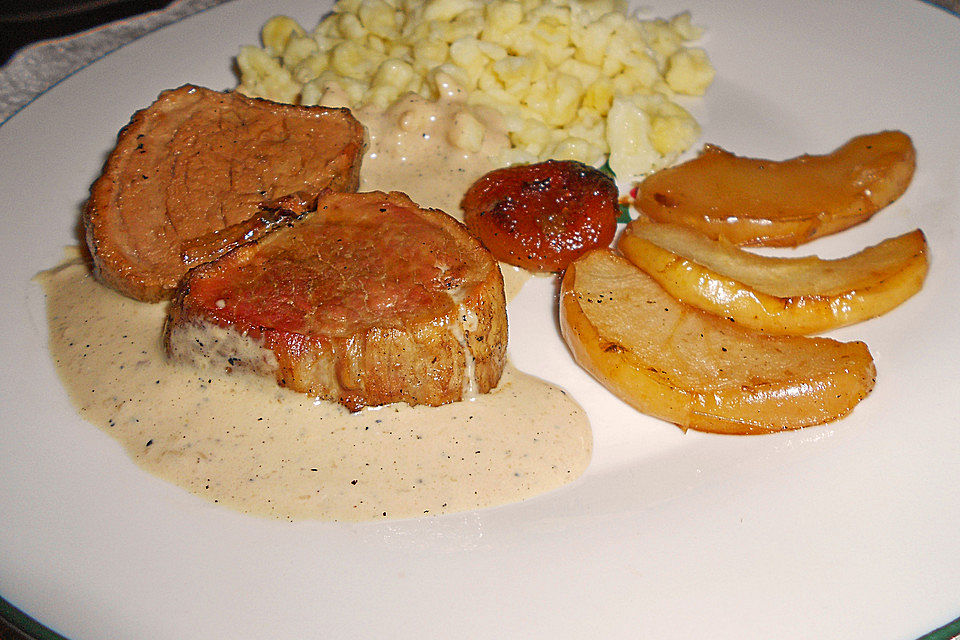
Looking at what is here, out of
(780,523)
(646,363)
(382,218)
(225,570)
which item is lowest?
Answer: (225,570)

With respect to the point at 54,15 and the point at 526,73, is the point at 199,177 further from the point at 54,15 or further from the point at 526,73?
the point at 54,15

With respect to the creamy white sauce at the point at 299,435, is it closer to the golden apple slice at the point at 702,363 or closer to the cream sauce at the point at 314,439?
the cream sauce at the point at 314,439

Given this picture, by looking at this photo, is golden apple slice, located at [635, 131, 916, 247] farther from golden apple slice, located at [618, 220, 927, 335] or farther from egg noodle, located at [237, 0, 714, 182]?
egg noodle, located at [237, 0, 714, 182]

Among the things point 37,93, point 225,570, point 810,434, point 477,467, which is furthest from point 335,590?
point 37,93

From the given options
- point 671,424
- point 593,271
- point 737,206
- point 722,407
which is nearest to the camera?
point 722,407

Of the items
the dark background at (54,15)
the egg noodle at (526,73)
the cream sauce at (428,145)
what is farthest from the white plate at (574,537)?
the dark background at (54,15)

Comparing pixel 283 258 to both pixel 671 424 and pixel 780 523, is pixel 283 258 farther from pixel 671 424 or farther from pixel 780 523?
pixel 780 523

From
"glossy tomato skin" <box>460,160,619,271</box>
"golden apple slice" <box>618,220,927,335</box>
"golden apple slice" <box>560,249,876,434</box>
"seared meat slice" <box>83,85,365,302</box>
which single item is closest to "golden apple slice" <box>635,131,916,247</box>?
"golden apple slice" <box>618,220,927,335</box>
